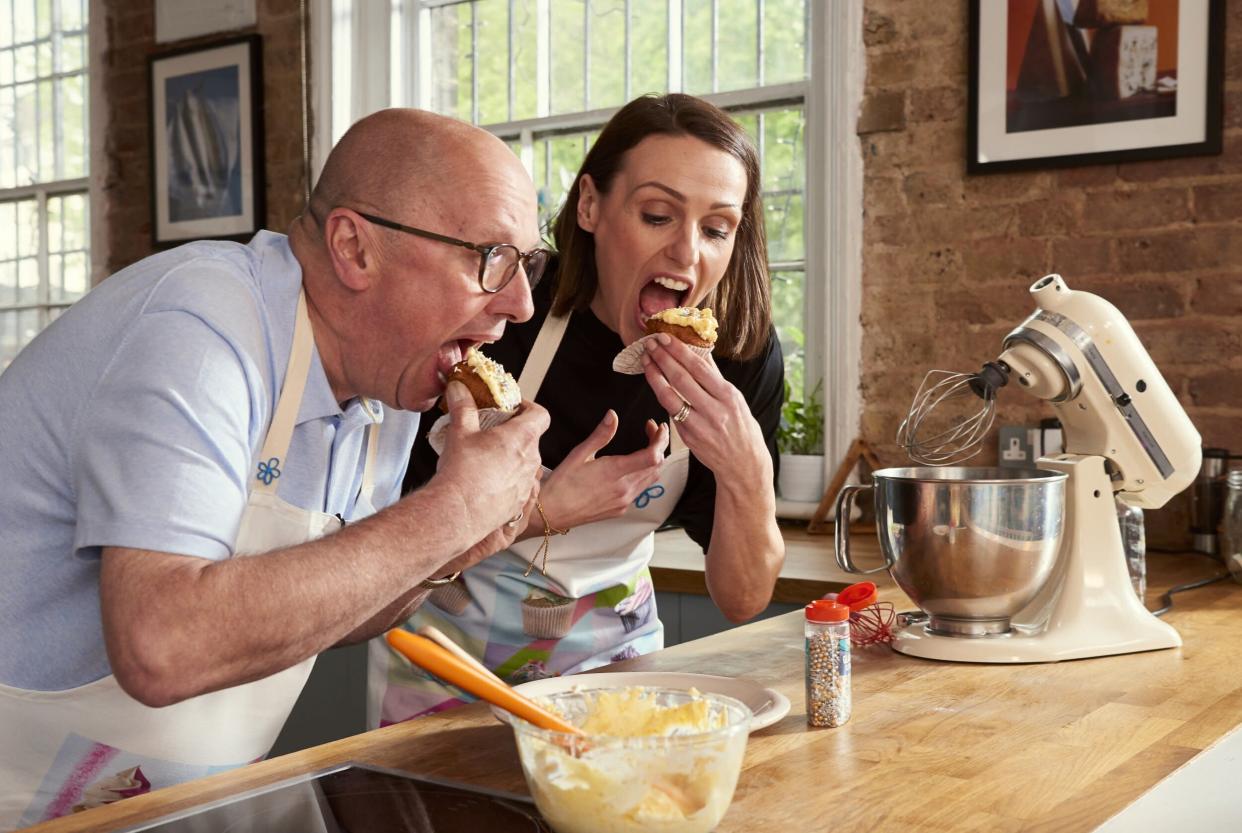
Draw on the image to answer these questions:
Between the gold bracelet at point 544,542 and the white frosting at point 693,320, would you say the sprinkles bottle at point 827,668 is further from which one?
the white frosting at point 693,320

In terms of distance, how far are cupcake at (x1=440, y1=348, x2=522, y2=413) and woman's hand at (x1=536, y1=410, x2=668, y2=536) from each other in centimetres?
24

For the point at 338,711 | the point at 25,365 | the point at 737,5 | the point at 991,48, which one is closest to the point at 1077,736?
the point at 25,365

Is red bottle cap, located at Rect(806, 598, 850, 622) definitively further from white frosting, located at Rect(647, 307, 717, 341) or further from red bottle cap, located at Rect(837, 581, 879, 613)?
white frosting, located at Rect(647, 307, 717, 341)

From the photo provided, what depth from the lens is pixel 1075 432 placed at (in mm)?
2047

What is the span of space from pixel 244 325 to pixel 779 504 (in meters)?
2.50

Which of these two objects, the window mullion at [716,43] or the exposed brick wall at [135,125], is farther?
the exposed brick wall at [135,125]

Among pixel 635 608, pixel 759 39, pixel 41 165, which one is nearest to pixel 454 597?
pixel 635 608

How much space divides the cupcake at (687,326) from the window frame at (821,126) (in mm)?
1556

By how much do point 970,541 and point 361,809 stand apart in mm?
993

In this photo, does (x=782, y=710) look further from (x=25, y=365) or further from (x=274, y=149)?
(x=274, y=149)

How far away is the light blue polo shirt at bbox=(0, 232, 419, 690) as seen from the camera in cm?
123

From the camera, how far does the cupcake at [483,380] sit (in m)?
1.67

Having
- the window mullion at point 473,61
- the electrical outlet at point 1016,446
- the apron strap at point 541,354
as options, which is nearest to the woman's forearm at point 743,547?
the apron strap at point 541,354

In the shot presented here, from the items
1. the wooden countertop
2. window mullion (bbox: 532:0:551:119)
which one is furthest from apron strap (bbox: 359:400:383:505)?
window mullion (bbox: 532:0:551:119)
